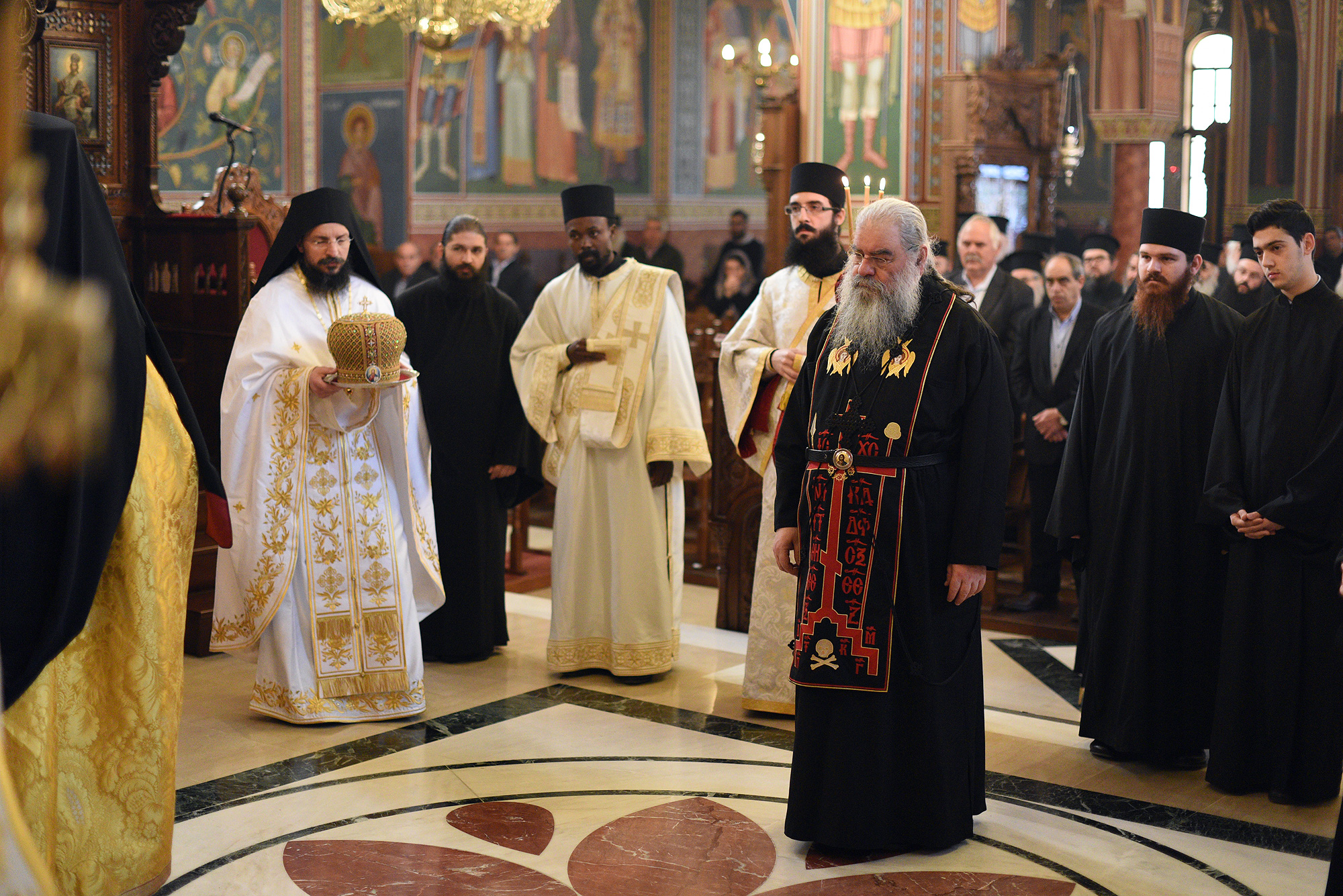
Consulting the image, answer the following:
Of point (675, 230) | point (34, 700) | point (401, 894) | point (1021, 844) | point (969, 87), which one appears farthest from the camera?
point (675, 230)

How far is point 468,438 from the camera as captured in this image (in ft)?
20.1

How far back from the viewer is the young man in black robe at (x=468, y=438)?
607cm

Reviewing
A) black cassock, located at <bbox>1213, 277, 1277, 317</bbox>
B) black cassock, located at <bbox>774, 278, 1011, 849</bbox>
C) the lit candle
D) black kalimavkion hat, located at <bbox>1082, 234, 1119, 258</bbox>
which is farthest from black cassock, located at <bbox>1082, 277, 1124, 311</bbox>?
black cassock, located at <bbox>774, 278, 1011, 849</bbox>

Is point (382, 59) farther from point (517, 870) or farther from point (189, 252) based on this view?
point (517, 870)

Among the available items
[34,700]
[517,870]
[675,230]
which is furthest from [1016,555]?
[675,230]

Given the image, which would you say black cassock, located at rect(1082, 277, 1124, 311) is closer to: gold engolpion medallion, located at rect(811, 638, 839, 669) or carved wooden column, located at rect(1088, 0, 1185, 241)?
gold engolpion medallion, located at rect(811, 638, 839, 669)

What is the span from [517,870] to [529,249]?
14.8 meters

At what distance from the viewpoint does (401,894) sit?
11.8 ft

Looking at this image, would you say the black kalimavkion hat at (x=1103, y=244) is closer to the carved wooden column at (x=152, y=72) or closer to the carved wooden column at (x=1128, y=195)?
the carved wooden column at (x=152, y=72)

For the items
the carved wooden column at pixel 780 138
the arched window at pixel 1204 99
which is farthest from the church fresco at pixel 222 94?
the arched window at pixel 1204 99


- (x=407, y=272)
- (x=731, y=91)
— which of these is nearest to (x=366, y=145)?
(x=407, y=272)

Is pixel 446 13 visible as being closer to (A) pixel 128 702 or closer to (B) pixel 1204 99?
(A) pixel 128 702

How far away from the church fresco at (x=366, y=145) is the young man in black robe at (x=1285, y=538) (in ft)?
39.9

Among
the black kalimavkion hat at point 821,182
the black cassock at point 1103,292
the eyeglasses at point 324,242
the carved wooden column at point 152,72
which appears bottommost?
the black cassock at point 1103,292
